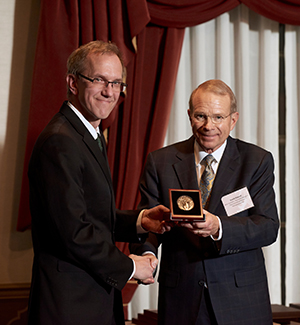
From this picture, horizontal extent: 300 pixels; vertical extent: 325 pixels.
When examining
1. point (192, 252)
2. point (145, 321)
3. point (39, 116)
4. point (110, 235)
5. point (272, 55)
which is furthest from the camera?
point (272, 55)

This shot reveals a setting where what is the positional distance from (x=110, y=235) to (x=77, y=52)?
934mm

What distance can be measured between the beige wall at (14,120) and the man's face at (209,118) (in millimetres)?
1961

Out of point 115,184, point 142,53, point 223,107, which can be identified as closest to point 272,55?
point 142,53

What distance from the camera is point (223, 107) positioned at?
2.36 metres

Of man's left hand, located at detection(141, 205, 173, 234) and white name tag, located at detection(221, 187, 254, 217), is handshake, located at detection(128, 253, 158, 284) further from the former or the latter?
white name tag, located at detection(221, 187, 254, 217)

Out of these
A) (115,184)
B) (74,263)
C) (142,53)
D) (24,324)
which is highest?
(142,53)

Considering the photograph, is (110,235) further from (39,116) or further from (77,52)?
(39,116)

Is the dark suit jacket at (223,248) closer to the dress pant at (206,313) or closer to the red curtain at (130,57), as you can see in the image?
the dress pant at (206,313)

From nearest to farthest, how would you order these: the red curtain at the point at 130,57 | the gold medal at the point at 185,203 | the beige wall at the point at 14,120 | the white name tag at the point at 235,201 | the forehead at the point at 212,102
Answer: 1. the gold medal at the point at 185,203
2. the white name tag at the point at 235,201
3. the forehead at the point at 212,102
4. the red curtain at the point at 130,57
5. the beige wall at the point at 14,120

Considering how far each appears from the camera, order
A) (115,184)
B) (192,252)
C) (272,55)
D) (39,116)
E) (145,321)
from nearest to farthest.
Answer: (192,252) < (145,321) < (39,116) < (115,184) < (272,55)

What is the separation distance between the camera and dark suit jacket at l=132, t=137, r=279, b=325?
217 cm

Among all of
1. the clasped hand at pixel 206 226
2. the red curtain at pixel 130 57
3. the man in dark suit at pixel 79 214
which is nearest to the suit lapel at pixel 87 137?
the man in dark suit at pixel 79 214

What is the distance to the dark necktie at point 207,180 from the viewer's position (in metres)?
2.32

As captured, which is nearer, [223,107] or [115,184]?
[223,107]
